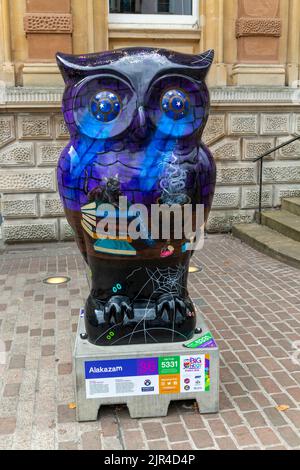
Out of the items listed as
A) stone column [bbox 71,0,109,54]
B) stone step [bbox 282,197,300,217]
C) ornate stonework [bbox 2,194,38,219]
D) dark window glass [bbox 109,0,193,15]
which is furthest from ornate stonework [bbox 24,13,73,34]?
stone step [bbox 282,197,300,217]

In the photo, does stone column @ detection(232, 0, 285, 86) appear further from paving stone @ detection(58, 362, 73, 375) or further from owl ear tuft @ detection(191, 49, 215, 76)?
paving stone @ detection(58, 362, 73, 375)

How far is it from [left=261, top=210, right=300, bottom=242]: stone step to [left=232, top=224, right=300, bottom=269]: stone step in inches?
2.7

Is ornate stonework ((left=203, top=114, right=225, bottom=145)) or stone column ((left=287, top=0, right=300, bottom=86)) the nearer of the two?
ornate stonework ((left=203, top=114, right=225, bottom=145))

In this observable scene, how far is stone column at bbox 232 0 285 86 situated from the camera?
7.58 m

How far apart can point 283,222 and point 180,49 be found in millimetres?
3266

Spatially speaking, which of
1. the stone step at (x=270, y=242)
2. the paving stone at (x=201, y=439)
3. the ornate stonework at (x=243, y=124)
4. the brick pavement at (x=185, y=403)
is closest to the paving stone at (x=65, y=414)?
the brick pavement at (x=185, y=403)

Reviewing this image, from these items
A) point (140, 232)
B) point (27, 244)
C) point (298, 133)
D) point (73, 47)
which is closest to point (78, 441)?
point (140, 232)

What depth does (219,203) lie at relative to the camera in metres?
7.79

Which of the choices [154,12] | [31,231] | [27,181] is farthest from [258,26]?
[31,231]

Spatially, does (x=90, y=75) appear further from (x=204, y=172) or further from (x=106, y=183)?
(x=204, y=172)

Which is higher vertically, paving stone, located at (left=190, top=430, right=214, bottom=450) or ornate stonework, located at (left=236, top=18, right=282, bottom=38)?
ornate stonework, located at (left=236, top=18, right=282, bottom=38)

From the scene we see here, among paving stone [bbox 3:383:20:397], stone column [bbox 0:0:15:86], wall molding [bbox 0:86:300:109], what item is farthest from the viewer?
stone column [bbox 0:0:15:86]

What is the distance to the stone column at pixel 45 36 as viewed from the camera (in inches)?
274
